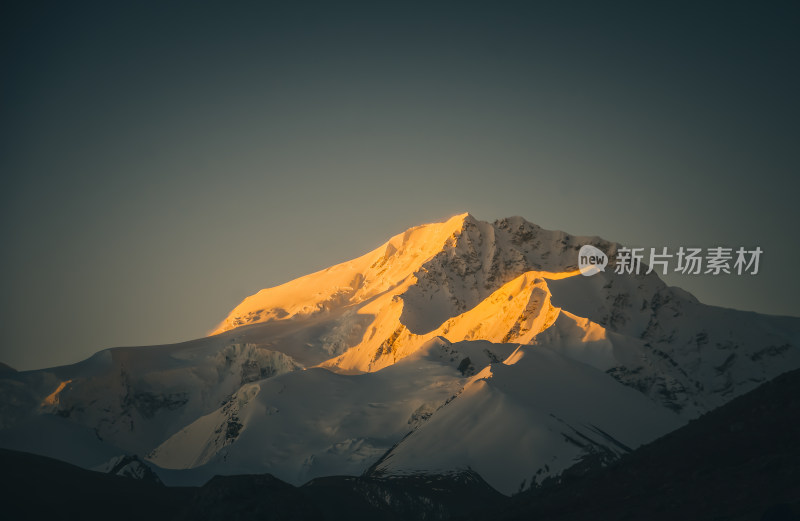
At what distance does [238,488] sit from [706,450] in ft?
101

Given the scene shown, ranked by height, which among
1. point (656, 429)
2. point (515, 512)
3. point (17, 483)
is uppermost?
point (17, 483)

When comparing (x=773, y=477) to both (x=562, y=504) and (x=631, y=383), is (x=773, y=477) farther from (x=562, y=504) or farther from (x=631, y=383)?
(x=631, y=383)

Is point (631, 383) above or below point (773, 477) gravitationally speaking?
below

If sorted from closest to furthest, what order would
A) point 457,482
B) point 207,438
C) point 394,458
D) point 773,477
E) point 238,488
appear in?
point 773,477, point 238,488, point 457,482, point 394,458, point 207,438

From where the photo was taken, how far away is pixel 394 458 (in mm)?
111312

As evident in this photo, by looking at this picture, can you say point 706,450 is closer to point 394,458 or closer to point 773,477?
point 773,477

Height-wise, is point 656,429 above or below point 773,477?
below

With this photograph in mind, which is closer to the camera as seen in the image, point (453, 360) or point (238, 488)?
point (238, 488)

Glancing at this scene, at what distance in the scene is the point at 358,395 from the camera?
162 m

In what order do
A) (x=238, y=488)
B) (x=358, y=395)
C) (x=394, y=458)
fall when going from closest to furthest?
1. (x=238, y=488)
2. (x=394, y=458)
3. (x=358, y=395)

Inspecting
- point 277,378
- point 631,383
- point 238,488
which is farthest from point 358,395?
point 238,488

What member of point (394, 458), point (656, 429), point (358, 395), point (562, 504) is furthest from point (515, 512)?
point (358, 395)

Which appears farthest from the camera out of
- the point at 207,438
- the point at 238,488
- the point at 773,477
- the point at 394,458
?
the point at 207,438

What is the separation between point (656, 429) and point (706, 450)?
7569 centimetres
